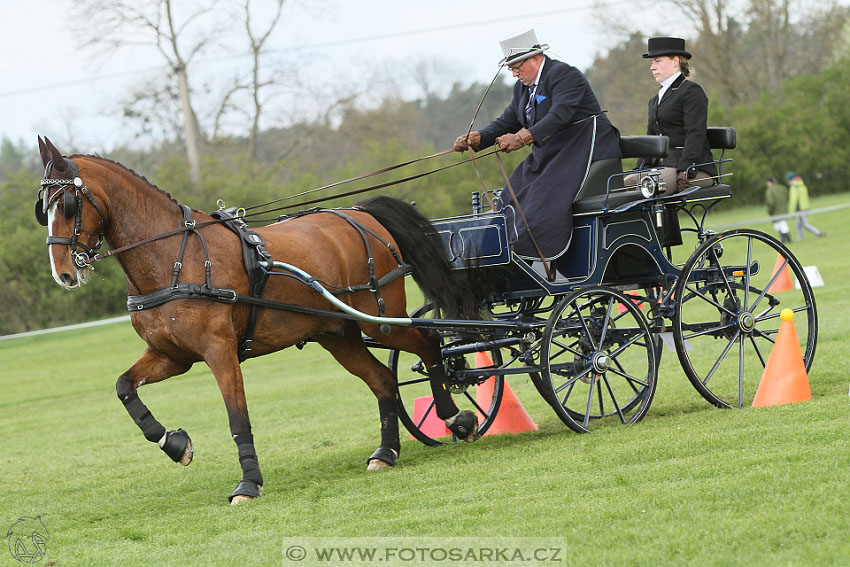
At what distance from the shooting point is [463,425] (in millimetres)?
6812

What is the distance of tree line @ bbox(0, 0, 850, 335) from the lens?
24.2 meters

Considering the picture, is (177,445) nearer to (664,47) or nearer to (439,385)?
(439,385)

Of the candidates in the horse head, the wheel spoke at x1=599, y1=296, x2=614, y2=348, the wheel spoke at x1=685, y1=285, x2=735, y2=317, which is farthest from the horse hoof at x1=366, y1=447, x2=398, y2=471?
the wheel spoke at x1=685, y1=285, x2=735, y2=317

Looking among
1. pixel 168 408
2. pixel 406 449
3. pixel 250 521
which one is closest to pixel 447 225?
pixel 406 449

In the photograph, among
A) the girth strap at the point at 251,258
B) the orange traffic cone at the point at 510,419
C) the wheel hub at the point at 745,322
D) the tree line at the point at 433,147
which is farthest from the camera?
the tree line at the point at 433,147

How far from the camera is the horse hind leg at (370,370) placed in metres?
6.57

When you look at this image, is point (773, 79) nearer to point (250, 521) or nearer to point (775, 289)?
point (775, 289)

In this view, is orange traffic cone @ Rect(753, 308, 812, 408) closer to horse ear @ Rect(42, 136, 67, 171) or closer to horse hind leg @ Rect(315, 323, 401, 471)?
horse hind leg @ Rect(315, 323, 401, 471)

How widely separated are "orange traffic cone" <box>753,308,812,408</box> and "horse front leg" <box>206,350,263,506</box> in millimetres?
3339

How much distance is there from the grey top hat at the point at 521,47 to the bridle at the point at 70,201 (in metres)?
2.80

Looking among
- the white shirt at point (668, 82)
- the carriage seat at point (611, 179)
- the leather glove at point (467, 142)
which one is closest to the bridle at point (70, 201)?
the leather glove at point (467, 142)

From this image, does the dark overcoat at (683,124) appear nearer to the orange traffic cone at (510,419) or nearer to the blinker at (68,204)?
the orange traffic cone at (510,419)

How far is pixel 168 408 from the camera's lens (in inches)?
449

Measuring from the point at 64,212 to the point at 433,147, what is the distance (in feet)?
100
